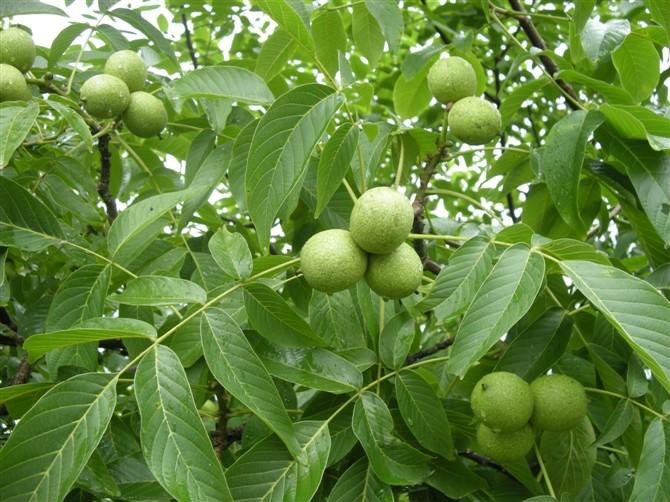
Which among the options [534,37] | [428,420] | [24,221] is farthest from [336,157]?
[534,37]

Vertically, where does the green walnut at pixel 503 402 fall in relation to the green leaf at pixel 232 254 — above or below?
below

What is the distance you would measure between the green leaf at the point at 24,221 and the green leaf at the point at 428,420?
0.94 m

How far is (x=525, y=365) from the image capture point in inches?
67.2

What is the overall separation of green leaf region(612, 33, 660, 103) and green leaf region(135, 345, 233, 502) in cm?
151

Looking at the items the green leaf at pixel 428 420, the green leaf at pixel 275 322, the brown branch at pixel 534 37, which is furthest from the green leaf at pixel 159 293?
the brown branch at pixel 534 37

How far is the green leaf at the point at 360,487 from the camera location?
1506 mm

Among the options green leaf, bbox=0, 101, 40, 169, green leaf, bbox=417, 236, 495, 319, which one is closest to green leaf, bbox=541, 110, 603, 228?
green leaf, bbox=417, 236, 495, 319

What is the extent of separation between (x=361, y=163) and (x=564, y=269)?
0.56m

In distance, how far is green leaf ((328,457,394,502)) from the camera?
151 cm

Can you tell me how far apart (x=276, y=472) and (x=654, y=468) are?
801 millimetres

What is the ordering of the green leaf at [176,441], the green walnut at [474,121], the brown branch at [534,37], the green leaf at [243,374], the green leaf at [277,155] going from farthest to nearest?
the brown branch at [534,37] → the green walnut at [474,121] → the green leaf at [277,155] → the green leaf at [243,374] → the green leaf at [176,441]

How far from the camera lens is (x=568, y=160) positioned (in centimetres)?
172

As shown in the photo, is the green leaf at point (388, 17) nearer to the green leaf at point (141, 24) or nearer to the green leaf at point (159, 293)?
the green leaf at point (141, 24)

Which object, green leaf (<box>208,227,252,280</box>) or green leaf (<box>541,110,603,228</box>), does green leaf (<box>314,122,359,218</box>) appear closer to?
green leaf (<box>208,227,252,280</box>)
